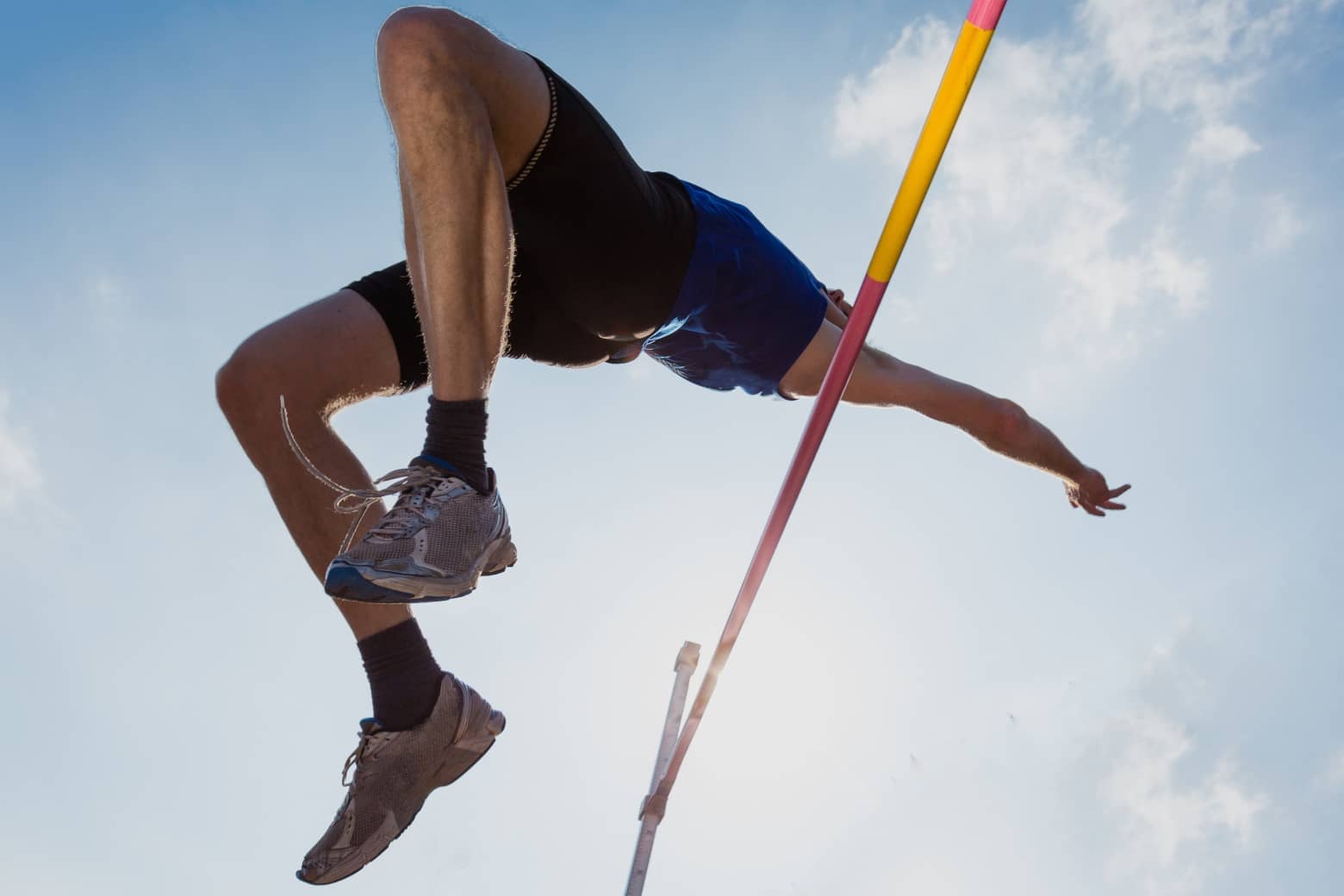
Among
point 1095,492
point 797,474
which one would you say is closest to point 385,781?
point 797,474

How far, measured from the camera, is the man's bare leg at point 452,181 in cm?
153

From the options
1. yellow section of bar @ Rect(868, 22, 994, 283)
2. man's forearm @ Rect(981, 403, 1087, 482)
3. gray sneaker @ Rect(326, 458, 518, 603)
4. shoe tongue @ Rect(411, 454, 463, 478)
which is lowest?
gray sneaker @ Rect(326, 458, 518, 603)

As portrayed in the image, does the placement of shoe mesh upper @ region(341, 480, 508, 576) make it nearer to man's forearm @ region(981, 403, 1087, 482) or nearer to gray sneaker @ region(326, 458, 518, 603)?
gray sneaker @ region(326, 458, 518, 603)

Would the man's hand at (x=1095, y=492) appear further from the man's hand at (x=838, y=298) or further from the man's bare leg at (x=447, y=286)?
the man's bare leg at (x=447, y=286)

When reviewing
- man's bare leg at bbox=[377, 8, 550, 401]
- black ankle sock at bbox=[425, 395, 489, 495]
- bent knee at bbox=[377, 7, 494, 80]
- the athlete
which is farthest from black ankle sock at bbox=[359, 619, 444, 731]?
bent knee at bbox=[377, 7, 494, 80]

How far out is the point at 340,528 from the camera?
209 cm

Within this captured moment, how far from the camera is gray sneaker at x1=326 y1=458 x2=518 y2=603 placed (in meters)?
1.47

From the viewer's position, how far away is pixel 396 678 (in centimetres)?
205

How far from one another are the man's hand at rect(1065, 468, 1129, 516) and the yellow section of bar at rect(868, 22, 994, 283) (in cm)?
134

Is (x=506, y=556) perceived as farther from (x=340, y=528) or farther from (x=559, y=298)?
(x=559, y=298)

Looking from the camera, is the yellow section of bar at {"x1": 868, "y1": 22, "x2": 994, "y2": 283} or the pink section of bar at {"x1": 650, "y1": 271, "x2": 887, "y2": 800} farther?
the pink section of bar at {"x1": 650, "y1": 271, "x2": 887, "y2": 800}

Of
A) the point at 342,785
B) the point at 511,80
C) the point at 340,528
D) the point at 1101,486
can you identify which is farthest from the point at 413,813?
the point at 1101,486

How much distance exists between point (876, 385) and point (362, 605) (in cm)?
147

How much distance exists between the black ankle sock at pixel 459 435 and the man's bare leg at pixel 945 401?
1.19 m
